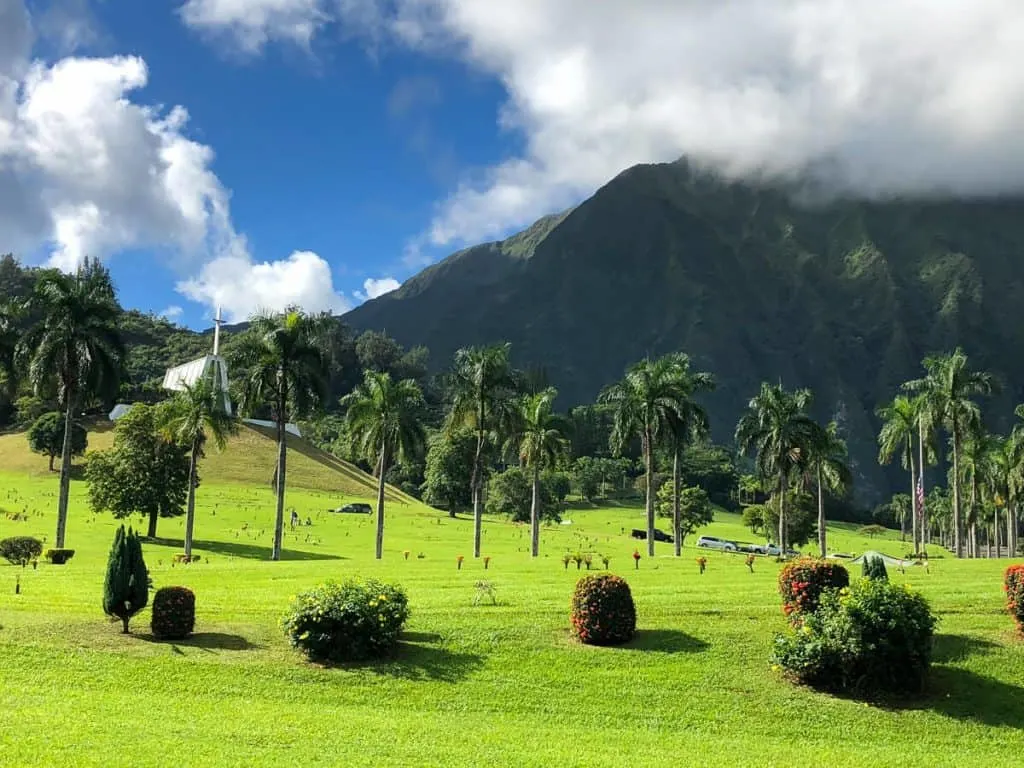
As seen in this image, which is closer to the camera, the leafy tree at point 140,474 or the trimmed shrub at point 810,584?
the trimmed shrub at point 810,584

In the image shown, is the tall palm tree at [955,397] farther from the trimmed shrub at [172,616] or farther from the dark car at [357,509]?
the dark car at [357,509]

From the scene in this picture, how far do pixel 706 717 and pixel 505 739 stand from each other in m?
4.65

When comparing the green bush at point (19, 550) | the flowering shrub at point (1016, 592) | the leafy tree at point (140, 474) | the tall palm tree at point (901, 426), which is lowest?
the green bush at point (19, 550)

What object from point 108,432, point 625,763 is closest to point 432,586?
point 625,763

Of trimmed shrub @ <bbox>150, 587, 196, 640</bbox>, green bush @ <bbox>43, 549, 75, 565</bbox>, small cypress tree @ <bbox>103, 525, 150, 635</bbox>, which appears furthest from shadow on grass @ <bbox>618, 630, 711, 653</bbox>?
green bush @ <bbox>43, 549, 75, 565</bbox>

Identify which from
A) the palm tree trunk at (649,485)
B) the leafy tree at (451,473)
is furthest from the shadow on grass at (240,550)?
the leafy tree at (451,473)

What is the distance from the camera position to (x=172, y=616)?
70.8 ft

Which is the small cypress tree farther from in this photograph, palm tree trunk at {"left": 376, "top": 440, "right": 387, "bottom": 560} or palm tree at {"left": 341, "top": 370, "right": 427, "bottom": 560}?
palm tree at {"left": 341, "top": 370, "right": 427, "bottom": 560}

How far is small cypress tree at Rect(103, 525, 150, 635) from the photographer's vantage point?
21625 mm

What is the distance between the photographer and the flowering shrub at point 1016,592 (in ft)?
71.1

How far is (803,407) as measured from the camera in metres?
59.8

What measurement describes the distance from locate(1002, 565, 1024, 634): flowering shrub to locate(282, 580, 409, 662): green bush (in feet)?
51.5

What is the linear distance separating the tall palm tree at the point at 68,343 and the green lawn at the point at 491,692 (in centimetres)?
2027

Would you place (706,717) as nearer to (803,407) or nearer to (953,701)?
(953,701)
